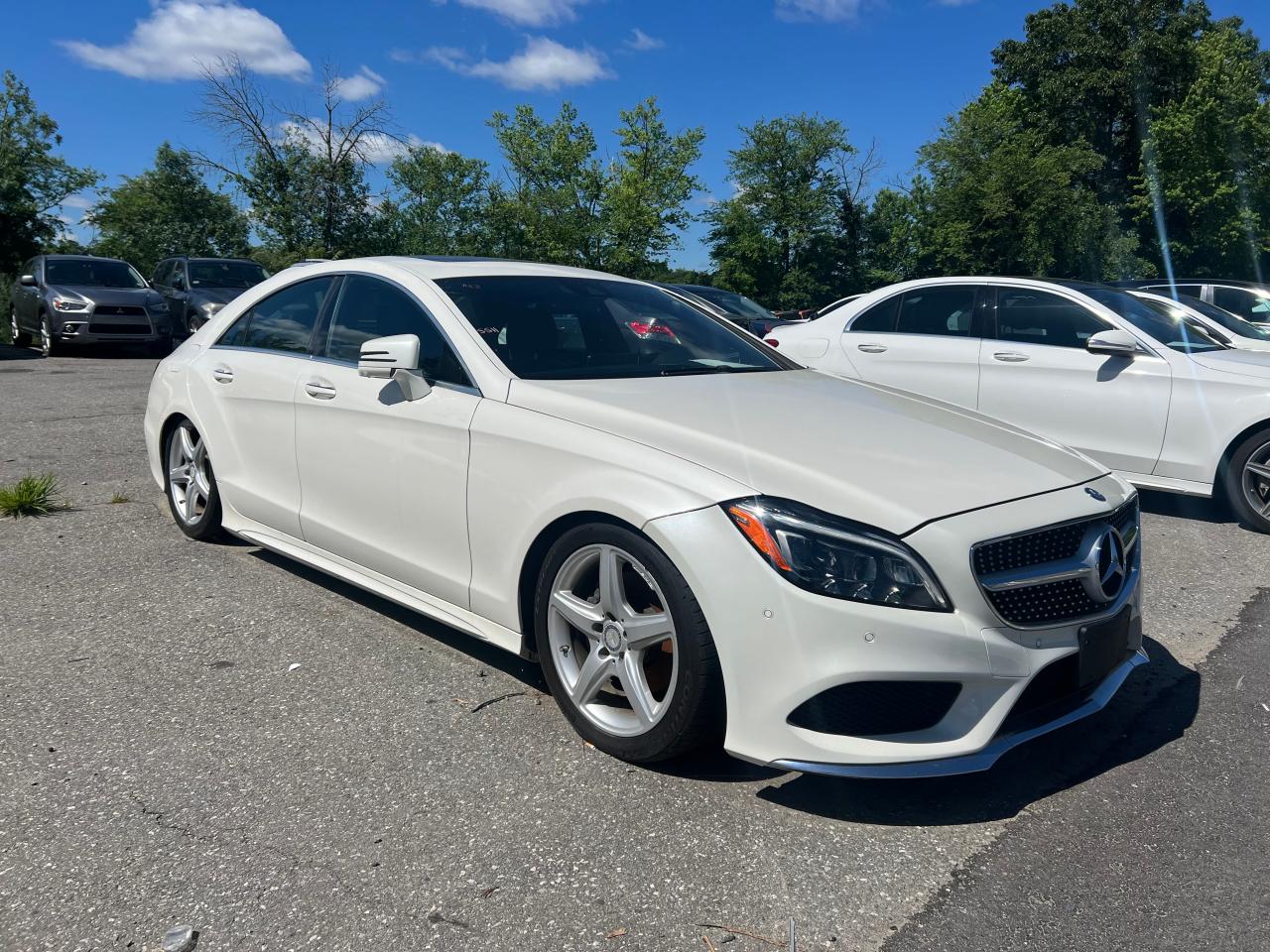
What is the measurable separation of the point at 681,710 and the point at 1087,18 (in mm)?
54596

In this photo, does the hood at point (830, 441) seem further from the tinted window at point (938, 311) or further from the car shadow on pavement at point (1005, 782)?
the tinted window at point (938, 311)

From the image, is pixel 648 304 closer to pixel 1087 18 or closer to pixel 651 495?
pixel 651 495

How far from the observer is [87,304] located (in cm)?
1608

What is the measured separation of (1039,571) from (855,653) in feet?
2.06

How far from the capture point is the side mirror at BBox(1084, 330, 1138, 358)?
21.2 ft

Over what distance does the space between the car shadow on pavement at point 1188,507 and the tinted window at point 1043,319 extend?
121 cm

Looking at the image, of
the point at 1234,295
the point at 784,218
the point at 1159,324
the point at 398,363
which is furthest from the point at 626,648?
the point at 784,218

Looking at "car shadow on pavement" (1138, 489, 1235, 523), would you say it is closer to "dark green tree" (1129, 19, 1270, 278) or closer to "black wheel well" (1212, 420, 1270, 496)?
"black wheel well" (1212, 420, 1270, 496)

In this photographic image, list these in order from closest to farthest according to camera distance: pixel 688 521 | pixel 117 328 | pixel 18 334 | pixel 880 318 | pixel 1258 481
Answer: pixel 688 521 < pixel 1258 481 < pixel 880 318 < pixel 117 328 < pixel 18 334

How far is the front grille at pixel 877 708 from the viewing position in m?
2.55

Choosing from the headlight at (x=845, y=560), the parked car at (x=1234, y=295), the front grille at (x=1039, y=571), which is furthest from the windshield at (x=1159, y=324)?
the parked car at (x=1234, y=295)

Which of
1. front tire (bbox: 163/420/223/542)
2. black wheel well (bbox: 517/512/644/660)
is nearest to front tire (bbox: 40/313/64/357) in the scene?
front tire (bbox: 163/420/223/542)

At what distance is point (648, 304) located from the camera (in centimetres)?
436

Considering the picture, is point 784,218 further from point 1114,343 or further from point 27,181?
point 1114,343
